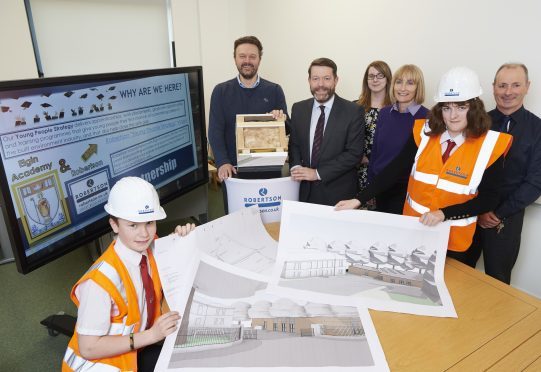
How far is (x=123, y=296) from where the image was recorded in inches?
46.4

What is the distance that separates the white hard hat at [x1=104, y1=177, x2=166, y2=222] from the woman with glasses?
5.89 feet

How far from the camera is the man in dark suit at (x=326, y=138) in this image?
7.14 ft

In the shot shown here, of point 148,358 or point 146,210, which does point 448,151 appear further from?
point 148,358

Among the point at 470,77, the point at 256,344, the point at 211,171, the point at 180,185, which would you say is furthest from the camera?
the point at 211,171

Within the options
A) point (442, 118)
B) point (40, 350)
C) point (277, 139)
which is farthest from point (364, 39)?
point (40, 350)

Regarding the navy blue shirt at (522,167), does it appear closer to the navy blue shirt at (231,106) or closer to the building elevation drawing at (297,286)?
the building elevation drawing at (297,286)

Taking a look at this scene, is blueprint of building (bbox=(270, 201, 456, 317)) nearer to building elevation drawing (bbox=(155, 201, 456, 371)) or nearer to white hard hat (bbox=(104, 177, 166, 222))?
building elevation drawing (bbox=(155, 201, 456, 371))

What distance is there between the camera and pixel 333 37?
12.2ft

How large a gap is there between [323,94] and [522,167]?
114cm

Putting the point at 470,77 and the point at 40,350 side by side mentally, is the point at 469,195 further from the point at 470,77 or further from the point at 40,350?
the point at 40,350

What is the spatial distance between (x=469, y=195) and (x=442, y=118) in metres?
0.32

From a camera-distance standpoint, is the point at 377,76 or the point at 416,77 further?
the point at 377,76

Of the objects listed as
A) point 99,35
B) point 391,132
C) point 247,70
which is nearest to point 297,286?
point 391,132

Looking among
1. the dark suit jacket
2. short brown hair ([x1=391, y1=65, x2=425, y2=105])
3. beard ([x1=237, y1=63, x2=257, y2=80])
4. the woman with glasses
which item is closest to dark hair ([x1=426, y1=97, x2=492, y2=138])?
the dark suit jacket
